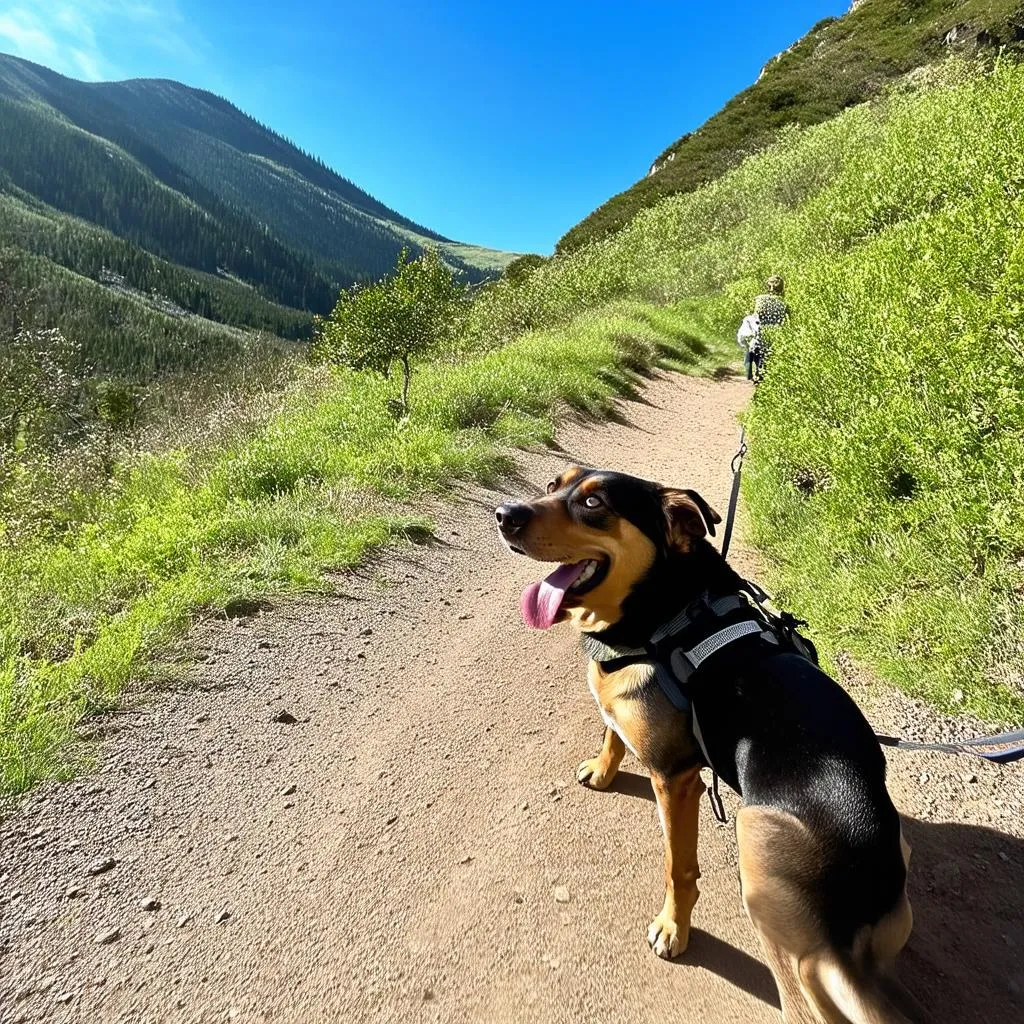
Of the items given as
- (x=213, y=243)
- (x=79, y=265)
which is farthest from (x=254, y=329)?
(x=213, y=243)

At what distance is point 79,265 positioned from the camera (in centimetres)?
12500

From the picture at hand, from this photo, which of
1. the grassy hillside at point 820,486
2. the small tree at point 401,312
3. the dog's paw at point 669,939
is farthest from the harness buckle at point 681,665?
the small tree at point 401,312

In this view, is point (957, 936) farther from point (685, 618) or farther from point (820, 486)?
point (820, 486)

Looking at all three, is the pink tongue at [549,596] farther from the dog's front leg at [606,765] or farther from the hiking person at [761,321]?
the hiking person at [761,321]

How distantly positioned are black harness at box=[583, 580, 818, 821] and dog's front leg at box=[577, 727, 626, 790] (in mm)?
624

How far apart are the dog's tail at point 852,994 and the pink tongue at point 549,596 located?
51.9 inches

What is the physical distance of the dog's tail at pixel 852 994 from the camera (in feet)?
4.86

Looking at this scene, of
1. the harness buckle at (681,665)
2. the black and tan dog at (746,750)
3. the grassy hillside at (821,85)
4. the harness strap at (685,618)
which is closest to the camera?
the black and tan dog at (746,750)

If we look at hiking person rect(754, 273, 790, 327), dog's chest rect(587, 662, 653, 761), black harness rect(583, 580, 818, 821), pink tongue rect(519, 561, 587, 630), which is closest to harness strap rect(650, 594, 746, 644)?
black harness rect(583, 580, 818, 821)

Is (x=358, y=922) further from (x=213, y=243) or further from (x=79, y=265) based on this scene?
(x=213, y=243)

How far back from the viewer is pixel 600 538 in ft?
7.95

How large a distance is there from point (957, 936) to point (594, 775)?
57.0 inches

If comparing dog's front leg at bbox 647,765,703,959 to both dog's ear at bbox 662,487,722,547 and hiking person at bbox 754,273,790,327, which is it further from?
hiking person at bbox 754,273,790,327

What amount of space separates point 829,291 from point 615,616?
5.56 m
